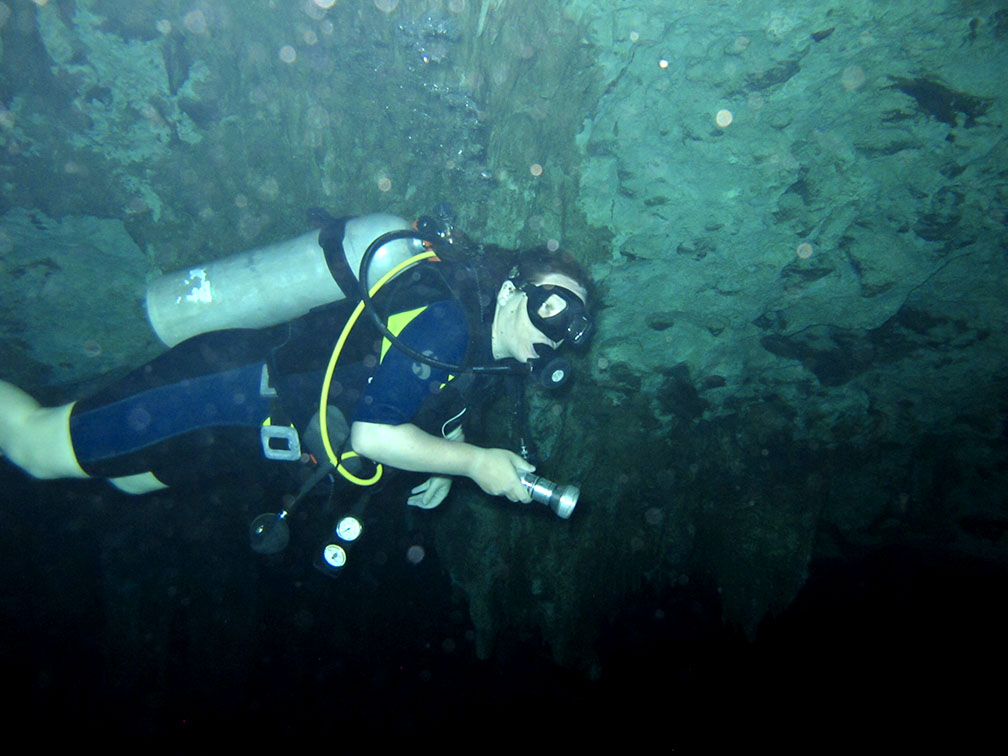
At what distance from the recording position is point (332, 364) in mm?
2152

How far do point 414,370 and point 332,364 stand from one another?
41 centimetres

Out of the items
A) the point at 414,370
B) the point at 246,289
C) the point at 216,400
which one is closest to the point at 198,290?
the point at 246,289

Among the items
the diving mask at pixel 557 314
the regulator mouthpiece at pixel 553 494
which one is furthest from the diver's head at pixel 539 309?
the regulator mouthpiece at pixel 553 494

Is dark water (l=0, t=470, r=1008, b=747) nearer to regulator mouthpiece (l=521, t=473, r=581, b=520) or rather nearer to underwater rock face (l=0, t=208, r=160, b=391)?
underwater rock face (l=0, t=208, r=160, b=391)

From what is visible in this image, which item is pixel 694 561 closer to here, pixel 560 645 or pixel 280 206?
pixel 560 645

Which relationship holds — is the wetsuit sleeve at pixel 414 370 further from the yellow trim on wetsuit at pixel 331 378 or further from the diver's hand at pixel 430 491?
the diver's hand at pixel 430 491

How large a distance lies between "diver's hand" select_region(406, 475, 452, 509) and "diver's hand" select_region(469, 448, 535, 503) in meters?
0.79

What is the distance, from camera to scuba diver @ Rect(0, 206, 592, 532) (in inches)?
81.6

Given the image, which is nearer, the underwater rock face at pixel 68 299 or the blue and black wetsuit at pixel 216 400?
the blue and black wetsuit at pixel 216 400

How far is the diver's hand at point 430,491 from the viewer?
289 cm

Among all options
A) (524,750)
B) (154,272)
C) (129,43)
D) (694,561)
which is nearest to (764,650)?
(694,561)

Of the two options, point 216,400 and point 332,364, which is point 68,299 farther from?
point 332,364

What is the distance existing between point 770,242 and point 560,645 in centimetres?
383

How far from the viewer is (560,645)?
180 inches
